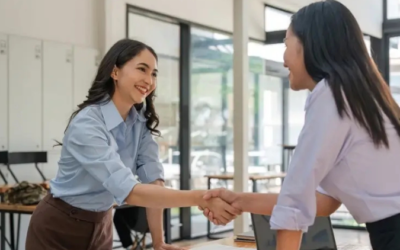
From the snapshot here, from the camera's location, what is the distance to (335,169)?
1.18 meters

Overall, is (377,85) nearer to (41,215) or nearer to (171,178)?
(41,215)

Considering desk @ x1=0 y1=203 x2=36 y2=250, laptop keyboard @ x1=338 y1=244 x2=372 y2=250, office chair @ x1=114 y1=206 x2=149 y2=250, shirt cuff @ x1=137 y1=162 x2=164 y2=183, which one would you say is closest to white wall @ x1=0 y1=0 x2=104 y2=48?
desk @ x1=0 y1=203 x2=36 y2=250

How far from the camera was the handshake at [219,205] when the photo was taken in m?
1.69

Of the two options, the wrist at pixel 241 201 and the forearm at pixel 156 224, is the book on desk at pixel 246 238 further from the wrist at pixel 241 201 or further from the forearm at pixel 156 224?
the wrist at pixel 241 201

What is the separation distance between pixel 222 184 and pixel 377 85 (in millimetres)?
6460

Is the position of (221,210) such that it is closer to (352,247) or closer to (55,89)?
A: (352,247)

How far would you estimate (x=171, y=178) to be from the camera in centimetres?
680

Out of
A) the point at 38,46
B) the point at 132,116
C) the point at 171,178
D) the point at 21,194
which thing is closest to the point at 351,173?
the point at 132,116

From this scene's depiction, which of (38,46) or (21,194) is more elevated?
(38,46)

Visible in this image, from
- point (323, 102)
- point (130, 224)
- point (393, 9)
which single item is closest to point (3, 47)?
point (130, 224)

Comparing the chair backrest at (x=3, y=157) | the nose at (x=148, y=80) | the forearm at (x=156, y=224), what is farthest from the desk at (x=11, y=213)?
the nose at (x=148, y=80)

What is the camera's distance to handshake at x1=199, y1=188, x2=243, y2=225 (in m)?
1.69

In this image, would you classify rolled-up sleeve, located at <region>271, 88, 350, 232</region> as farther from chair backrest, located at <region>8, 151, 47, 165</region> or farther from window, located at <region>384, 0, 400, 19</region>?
window, located at <region>384, 0, 400, 19</region>

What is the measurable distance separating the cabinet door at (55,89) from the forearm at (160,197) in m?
3.74
